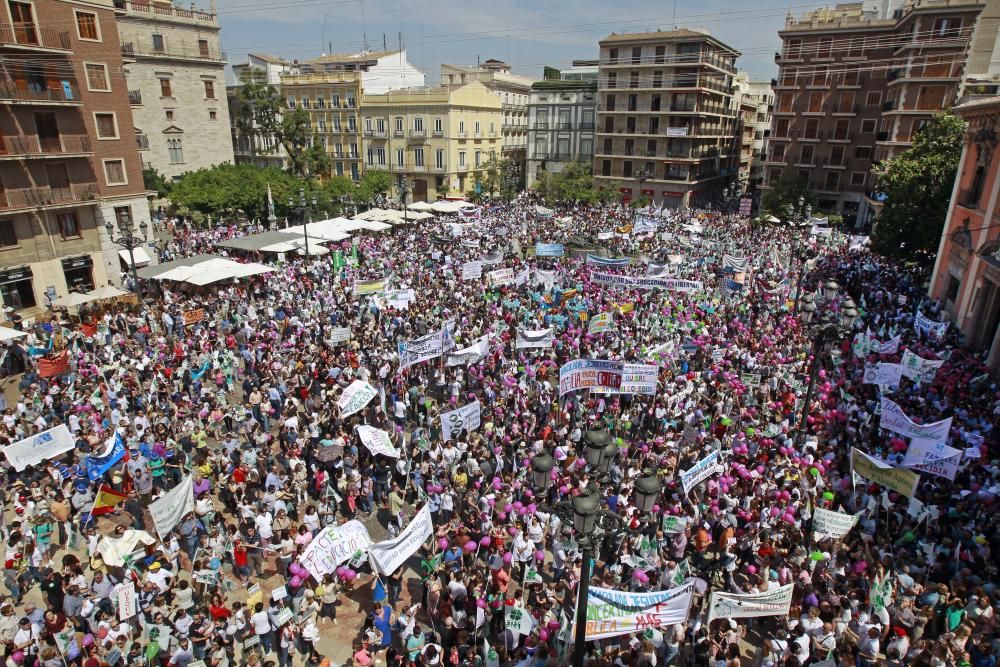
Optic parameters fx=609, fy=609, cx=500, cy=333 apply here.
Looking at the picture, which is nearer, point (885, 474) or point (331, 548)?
point (331, 548)

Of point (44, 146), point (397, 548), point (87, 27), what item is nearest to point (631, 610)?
point (397, 548)

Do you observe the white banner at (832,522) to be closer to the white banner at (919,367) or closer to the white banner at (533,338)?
the white banner at (919,367)

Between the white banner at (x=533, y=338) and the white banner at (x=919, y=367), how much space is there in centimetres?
→ 992

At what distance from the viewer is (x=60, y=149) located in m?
28.2

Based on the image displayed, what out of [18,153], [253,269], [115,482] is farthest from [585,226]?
[115,482]

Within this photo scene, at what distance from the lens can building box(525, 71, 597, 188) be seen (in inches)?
2677

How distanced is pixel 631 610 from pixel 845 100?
57.9 meters

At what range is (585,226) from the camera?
43.8 m

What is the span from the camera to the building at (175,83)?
47.6 meters

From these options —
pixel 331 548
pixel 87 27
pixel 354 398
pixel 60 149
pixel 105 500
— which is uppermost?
pixel 87 27

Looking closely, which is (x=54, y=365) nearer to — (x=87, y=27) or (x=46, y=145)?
(x=46, y=145)

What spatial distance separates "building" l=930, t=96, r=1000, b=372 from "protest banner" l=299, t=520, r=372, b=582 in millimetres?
21063

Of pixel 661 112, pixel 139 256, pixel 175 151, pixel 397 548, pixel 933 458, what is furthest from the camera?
pixel 661 112

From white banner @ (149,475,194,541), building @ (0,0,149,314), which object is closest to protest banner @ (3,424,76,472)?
white banner @ (149,475,194,541)
